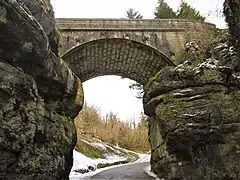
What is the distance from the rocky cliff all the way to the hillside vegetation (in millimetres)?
14377

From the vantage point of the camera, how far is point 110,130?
2652cm

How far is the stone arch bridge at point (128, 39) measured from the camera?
11.8 metres

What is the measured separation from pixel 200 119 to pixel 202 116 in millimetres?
100

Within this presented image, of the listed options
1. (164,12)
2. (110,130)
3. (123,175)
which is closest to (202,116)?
(123,175)

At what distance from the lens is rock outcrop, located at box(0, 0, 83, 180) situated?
5414mm

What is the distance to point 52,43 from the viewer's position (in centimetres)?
794

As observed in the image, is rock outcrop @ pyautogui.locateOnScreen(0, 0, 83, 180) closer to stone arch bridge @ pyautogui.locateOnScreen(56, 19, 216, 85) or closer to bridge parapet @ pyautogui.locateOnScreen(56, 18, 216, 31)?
stone arch bridge @ pyautogui.locateOnScreen(56, 19, 216, 85)

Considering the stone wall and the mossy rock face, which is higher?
the stone wall

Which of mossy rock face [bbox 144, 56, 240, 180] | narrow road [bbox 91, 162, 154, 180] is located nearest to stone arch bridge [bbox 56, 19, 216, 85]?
mossy rock face [bbox 144, 56, 240, 180]

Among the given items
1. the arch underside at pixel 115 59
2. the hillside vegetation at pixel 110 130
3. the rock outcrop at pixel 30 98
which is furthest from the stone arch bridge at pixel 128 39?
the hillside vegetation at pixel 110 130

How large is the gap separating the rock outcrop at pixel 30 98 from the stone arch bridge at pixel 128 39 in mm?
3849

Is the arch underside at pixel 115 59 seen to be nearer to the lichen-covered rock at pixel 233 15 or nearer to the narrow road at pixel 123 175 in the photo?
the narrow road at pixel 123 175

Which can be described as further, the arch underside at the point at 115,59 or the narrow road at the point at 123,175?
the arch underside at the point at 115,59

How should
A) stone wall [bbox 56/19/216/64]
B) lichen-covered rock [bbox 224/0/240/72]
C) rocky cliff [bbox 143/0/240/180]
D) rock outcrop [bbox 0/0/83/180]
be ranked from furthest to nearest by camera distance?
stone wall [bbox 56/19/216/64] < rocky cliff [bbox 143/0/240/180] < rock outcrop [bbox 0/0/83/180] < lichen-covered rock [bbox 224/0/240/72]
